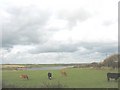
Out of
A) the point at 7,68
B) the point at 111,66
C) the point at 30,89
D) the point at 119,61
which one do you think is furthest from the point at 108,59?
the point at 30,89

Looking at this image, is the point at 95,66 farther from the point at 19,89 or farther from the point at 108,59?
the point at 19,89

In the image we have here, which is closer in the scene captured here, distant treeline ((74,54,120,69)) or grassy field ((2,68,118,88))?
grassy field ((2,68,118,88))

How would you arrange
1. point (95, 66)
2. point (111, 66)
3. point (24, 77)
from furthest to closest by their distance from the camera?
point (95, 66) → point (111, 66) → point (24, 77)

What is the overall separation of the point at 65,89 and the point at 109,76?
21.1 meters

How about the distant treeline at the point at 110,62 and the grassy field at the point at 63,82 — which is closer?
the grassy field at the point at 63,82

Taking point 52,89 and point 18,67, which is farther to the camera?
point 18,67

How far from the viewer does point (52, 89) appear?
27594 mm

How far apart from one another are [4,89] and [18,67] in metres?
74.1

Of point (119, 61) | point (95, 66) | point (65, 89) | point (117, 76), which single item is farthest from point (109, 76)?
point (95, 66)

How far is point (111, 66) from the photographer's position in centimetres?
8025

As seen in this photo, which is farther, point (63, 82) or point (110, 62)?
point (110, 62)

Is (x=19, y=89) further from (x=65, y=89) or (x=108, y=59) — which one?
(x=108, y=59)

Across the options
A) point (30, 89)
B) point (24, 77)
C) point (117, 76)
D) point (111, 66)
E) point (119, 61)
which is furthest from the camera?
point (111, 66)

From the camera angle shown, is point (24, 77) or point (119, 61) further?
point (119, 61)
